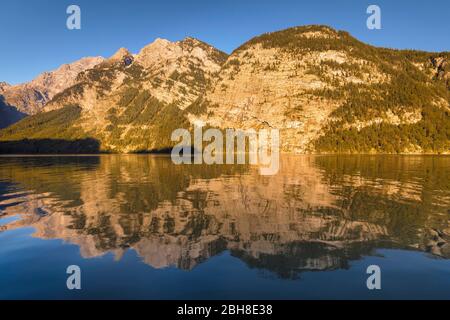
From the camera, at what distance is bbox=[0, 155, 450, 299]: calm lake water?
13414 millimetres

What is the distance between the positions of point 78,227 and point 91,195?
15.4 meters

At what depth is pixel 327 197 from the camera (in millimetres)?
34594

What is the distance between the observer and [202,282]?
14.0 metres

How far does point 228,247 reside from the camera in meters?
18.7

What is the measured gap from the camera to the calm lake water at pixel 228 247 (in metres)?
13.4

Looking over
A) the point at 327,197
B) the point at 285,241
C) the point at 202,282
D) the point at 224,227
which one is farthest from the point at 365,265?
the point at 327,197

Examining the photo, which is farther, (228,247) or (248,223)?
(248,223)

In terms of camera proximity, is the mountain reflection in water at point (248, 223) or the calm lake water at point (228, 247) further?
the mountain reflection in water at point (248, 223)

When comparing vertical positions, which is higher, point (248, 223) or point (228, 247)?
point (248, 223)

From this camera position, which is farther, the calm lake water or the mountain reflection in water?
the mountain reflection in water
